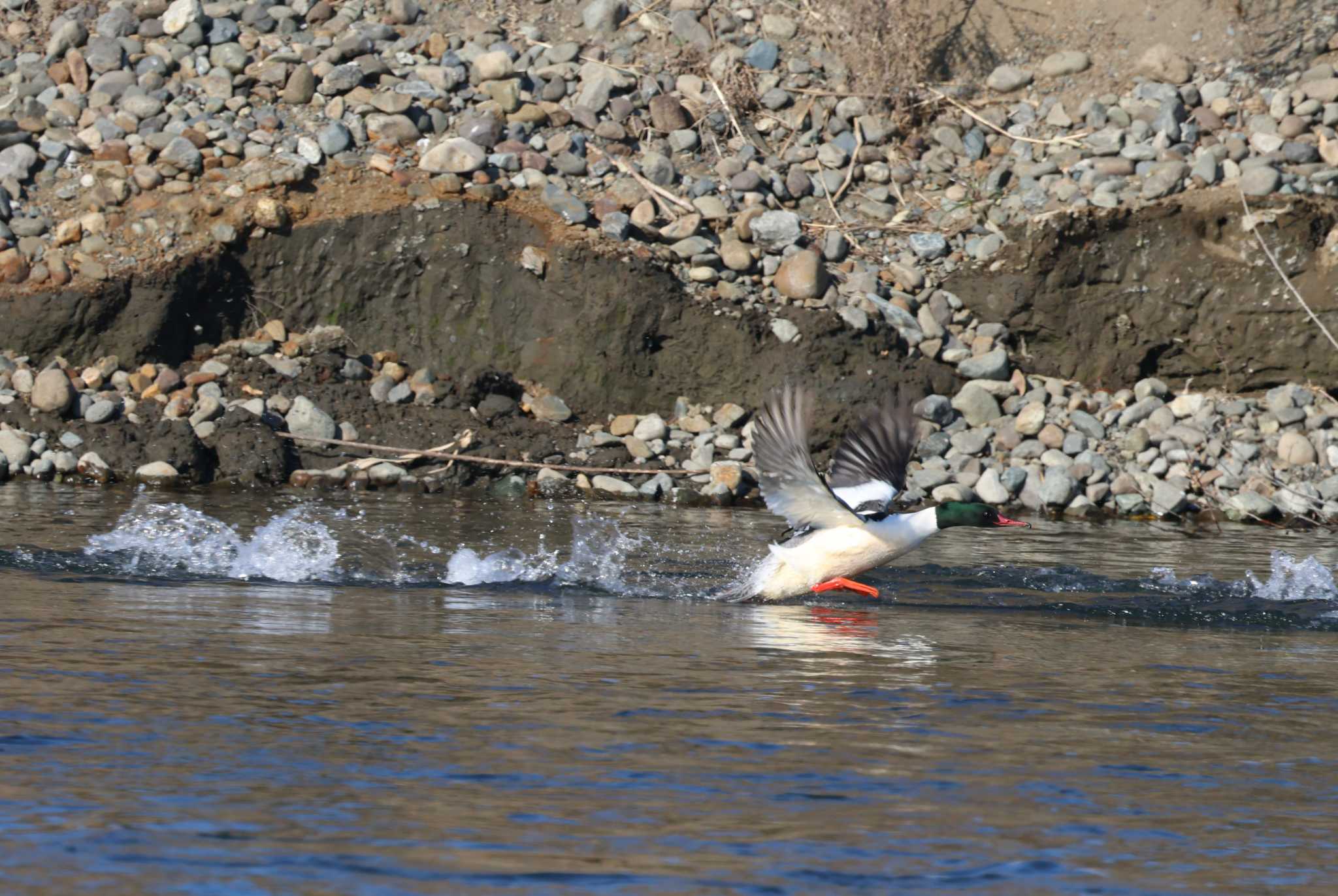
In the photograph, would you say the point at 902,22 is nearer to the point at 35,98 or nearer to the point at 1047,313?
the point at 1047,313

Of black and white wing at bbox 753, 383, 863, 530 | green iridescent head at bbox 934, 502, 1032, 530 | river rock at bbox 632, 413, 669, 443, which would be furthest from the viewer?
river rock at bbox 632, 413, 669, 443

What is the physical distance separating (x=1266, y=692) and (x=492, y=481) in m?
8.40

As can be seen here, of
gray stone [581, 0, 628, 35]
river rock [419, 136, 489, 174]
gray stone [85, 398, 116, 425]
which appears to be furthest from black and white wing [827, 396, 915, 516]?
gray stone [581, 0, 628, 35]

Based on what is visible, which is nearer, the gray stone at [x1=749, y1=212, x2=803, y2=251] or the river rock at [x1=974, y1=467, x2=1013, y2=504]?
the river rock at [x1=974, y1=467, x2=1013, y2=504]

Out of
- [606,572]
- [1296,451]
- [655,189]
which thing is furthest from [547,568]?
[1296,451]

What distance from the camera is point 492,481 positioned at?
44.8 feet

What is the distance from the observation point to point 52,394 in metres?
13.5

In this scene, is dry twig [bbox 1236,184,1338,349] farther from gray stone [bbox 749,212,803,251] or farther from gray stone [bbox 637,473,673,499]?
gray stone [bbox 637,473,673,499]

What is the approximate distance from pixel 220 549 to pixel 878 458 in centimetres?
374

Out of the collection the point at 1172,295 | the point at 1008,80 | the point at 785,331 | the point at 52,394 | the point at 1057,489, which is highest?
the point at 1008,80

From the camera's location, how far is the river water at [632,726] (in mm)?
3896

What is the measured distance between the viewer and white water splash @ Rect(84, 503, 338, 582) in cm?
887

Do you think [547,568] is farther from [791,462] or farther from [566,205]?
[566,205]

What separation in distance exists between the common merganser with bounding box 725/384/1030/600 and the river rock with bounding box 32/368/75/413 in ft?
23.2
